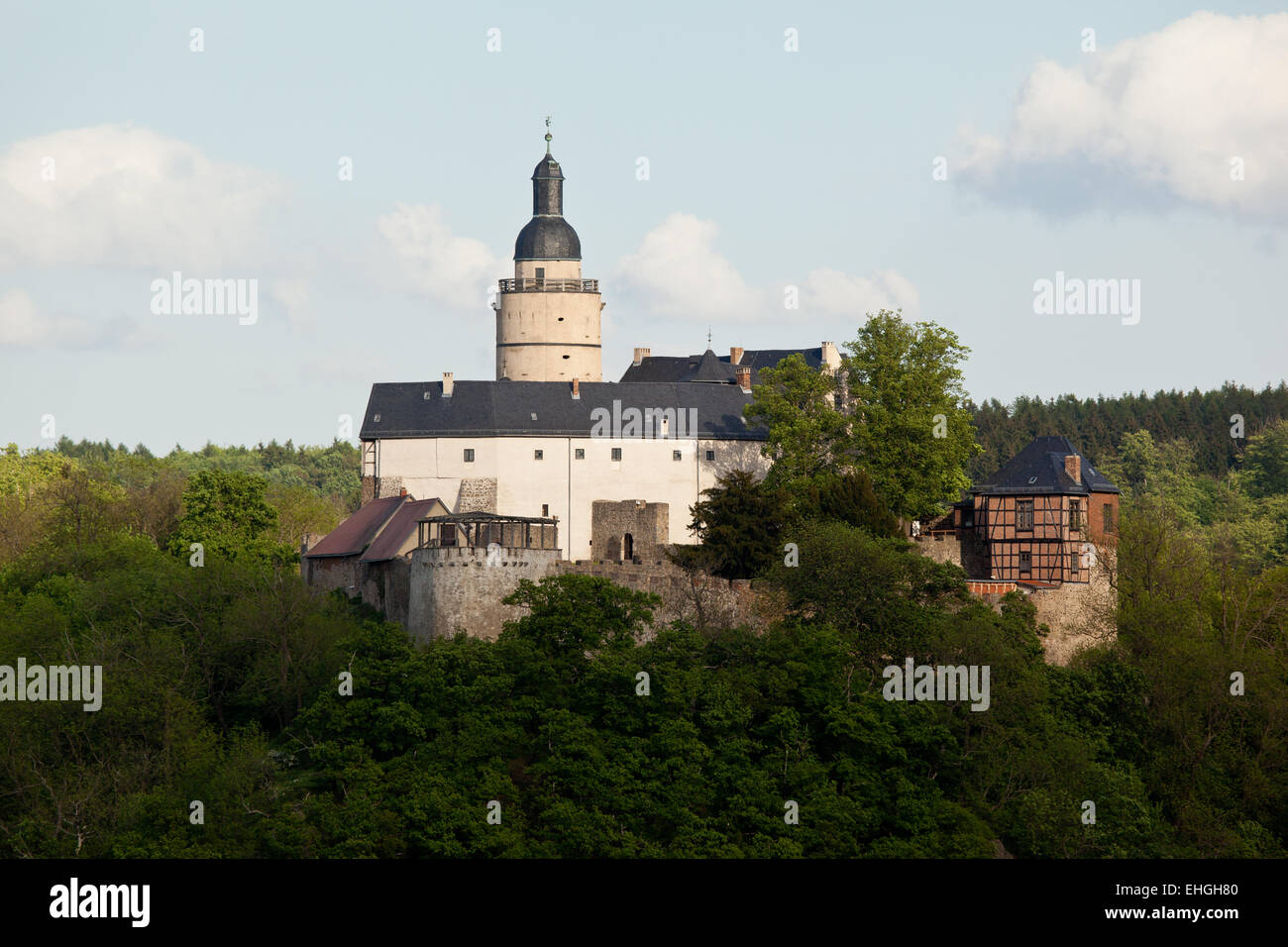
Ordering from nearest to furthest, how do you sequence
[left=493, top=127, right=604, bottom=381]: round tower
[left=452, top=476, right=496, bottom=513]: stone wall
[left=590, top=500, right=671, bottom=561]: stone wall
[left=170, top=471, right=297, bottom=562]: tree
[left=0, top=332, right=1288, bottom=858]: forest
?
[left=0, top=332, right=1288, bottom=858]: forest → [left=590, top=500, right=671, bottom=561]: stone wall → [left=452, top=476, right=496, bottom=513]: stone wall → [left=170, top=471, right=297, bottom=562]: tree → [left=493, top=127, right=604, bottom=381]: round tower

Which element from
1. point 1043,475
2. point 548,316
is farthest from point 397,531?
point 1043,475

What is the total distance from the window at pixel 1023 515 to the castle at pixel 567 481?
0.05 meters

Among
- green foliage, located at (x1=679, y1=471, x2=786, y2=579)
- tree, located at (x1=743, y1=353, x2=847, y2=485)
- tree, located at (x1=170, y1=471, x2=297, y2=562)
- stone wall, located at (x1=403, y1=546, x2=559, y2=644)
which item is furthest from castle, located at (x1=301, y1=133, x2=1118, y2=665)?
tree, located at (x1=170, y1=471, x2=297, y2=562)

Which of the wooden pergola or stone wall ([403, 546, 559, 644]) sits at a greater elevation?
the wooden pergola

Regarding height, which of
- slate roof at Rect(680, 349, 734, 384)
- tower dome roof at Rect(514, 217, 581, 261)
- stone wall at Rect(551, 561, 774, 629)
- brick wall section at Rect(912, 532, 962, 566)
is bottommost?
stone wall at Rect(551, 561, 774, 629)

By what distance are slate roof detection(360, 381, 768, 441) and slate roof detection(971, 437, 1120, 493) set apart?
34.6 feet

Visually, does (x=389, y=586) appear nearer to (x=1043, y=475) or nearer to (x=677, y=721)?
(x=677, y=721)

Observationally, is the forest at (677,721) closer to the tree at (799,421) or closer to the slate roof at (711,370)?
the tree at (799,421)

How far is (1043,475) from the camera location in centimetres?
5666

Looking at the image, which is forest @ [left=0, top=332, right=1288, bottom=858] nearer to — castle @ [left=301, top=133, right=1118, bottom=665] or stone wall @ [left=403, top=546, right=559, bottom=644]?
stone wall @ [left=403, top=546, right=559, bottom=644]

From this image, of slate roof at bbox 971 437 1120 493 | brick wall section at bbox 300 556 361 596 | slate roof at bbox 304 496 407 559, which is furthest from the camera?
slate roof at bbox 304 496 407 559

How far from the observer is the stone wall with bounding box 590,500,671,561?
59625 millimetres

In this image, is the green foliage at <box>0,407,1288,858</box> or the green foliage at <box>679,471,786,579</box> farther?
the green foliage at <box>679,471,786,579</box>

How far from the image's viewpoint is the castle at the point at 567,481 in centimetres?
5228
